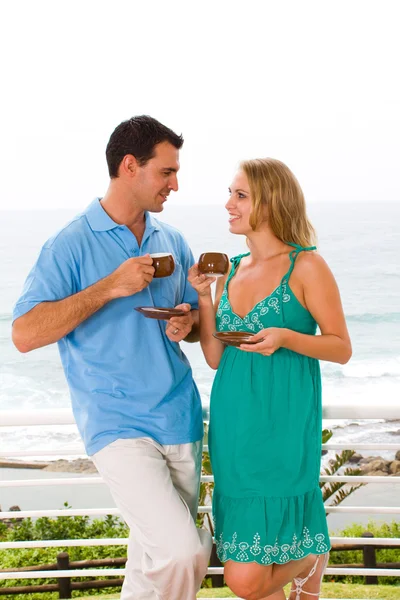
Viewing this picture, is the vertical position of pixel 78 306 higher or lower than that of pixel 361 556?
higher

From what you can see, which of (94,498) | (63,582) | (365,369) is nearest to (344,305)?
(365,369)

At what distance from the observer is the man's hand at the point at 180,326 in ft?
8.27

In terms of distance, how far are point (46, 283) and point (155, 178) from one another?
1.90 feet

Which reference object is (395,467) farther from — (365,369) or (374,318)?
(374,318)

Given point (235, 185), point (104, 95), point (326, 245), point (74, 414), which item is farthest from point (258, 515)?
point (104, 95)

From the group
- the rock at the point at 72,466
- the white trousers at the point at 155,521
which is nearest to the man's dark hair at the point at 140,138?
the white trousers at the point at 155,521

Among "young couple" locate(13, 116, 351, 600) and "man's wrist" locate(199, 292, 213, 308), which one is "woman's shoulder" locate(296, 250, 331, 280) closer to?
"young couple" locate(13, 116, 351, 600)

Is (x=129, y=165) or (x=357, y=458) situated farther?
(x=357, y=458)

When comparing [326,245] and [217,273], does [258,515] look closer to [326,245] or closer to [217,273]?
[217,273]

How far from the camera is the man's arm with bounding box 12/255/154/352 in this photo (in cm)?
238

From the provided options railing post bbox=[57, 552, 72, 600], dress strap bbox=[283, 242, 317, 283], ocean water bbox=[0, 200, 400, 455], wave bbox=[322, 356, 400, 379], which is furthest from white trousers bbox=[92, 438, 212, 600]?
wave bbox=[322, 356, 400, 379]

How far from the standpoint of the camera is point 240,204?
2561 mm

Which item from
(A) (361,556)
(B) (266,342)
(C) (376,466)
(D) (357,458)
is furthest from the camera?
(D) (357,458)

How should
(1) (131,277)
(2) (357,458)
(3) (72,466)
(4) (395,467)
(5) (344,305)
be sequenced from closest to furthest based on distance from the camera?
(1) (131,277) < (4) (395,467) < (2) (357,458) < (3) (72,466) < (5) (344,305)
